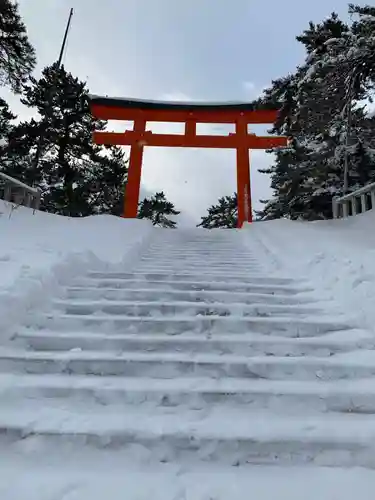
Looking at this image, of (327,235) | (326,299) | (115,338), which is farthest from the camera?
(327,235)

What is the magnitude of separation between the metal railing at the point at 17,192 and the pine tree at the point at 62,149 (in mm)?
4928

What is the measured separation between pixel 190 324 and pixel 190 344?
Result: 0.24 metres

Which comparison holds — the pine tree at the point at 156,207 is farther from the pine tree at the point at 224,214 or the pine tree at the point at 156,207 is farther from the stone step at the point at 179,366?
the stone step at the point at 179,366

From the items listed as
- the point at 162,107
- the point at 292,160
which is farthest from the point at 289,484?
the point at 162,107

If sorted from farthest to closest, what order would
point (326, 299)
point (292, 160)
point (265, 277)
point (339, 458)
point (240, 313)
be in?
1. point (292, 160)
2. point (265, 277)
3. point (326, 299)
4. point (240, 313)
5. point (339, 458)

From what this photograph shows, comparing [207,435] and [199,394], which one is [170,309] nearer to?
[199,394]

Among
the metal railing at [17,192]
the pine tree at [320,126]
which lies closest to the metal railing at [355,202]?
the pine tree at [320,126]

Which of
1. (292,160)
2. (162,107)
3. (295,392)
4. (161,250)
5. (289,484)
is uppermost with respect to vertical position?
(162,107)

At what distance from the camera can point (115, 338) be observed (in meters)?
2.06

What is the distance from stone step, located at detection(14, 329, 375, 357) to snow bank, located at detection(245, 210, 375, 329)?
1.28 feet

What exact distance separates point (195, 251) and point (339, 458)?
393 centimetres

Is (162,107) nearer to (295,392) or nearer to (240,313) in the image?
(240,313)

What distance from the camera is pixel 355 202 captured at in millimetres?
7594

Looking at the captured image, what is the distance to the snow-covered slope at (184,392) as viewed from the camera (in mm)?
1276
